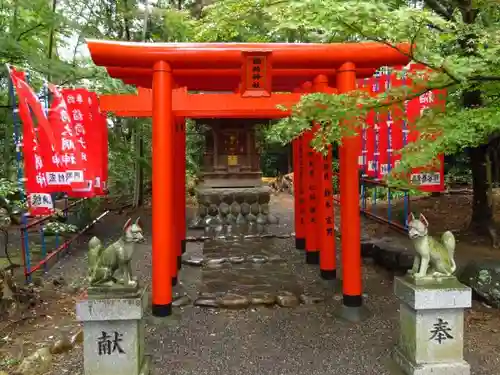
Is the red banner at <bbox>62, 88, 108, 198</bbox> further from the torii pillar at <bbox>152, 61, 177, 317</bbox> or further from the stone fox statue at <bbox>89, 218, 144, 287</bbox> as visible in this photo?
the stone fox statue at <bbox>89, 218, 144, 287</bbox>

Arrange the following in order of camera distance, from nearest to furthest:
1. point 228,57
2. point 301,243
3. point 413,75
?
point 413,75, point 228,57, point 301,243

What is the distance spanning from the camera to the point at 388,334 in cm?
563

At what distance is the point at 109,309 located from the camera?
4215mm

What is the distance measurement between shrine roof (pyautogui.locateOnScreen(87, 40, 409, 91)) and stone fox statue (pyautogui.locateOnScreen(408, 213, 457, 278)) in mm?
2446

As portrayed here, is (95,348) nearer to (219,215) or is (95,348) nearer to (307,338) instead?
(307,338)

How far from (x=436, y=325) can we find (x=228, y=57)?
13.4 ft

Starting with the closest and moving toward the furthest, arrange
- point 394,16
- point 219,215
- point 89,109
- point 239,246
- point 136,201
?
point 394,16 → point 89,109 → point 239,246 → point 219,215 → point 136,201

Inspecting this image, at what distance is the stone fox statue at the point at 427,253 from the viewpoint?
4387 mm

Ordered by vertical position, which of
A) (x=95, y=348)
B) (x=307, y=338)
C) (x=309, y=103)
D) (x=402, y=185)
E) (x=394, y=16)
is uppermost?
(x=394, y=16)

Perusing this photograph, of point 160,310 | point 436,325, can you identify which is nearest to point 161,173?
point 160,310

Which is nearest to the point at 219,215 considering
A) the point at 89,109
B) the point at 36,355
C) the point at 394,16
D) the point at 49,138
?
the point at 89,109

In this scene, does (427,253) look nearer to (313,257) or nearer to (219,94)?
(219,94)

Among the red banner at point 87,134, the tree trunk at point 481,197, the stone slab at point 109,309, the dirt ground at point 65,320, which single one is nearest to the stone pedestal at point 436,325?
the dirt ground at point 65,320

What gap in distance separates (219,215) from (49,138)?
7250 millimetres
